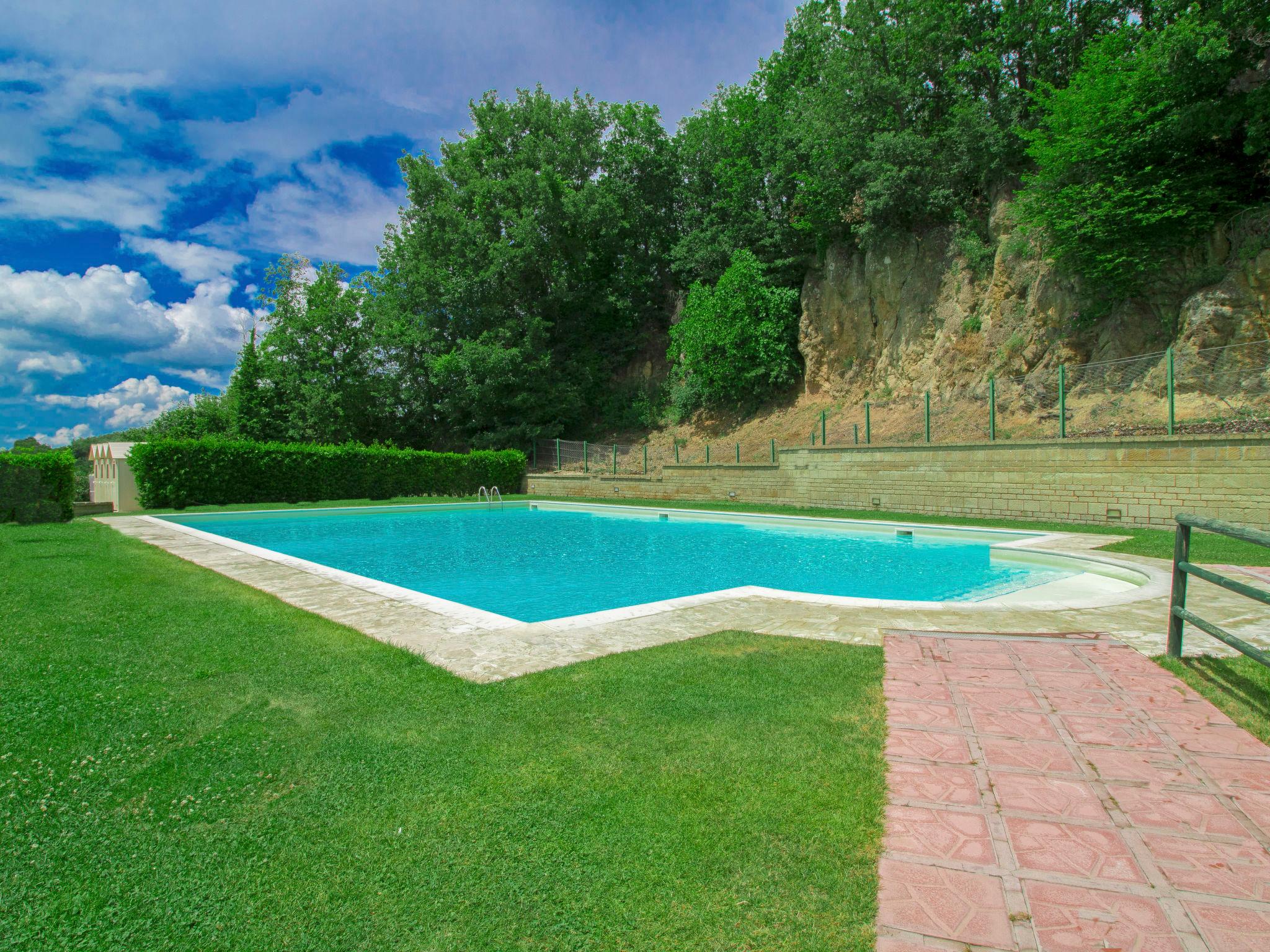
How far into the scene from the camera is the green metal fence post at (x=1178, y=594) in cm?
394

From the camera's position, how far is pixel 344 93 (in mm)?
13992

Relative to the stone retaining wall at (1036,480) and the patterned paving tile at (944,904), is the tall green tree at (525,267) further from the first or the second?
the patterned paving tile at (944,904)

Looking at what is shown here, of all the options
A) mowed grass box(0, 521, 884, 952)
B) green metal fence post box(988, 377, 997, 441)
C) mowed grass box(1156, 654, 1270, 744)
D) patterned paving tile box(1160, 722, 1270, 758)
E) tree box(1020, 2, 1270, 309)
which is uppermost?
tree box(1020, 2, 1270, 309)

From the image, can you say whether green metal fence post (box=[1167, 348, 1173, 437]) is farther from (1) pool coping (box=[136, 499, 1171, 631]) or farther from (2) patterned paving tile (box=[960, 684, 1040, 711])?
(2) patterned paving tile (box=[960, 684, 1040, 711])

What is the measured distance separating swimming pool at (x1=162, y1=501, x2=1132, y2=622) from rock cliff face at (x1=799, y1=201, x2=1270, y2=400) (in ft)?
25.7

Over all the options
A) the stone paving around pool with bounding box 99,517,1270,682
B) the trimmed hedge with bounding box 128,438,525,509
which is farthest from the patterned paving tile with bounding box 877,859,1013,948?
the trimmed hedge with bounding box 128,438,525,509

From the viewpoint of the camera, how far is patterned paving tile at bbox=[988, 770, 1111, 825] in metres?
2.36

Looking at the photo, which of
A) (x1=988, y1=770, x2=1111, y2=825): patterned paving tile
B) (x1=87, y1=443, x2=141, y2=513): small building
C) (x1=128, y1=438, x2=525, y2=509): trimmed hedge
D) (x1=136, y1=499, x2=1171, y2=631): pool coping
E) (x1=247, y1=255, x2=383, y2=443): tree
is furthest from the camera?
(x1=247, y1=255, x2=383, y2=443): tree

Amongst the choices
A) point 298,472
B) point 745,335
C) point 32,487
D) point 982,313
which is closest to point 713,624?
point 32,487

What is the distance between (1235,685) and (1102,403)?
11524mm

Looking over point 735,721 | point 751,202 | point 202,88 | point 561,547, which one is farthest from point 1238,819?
point 751,202

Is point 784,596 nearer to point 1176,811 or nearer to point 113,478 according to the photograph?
point 1176,811

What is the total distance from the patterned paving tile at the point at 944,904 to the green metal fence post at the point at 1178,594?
118 inches

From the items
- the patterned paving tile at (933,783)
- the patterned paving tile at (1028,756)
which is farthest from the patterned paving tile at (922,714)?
the patterned paving tile at (933,783)
